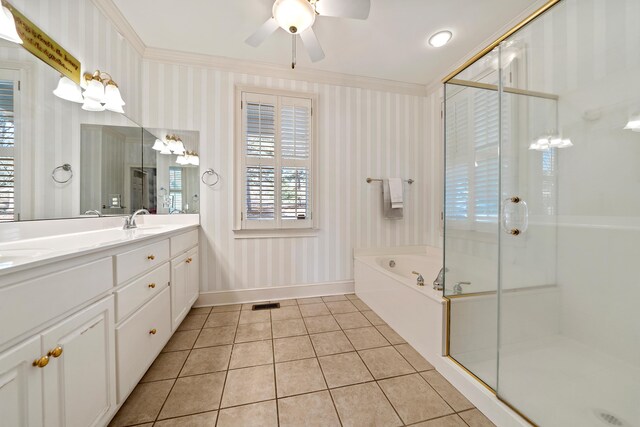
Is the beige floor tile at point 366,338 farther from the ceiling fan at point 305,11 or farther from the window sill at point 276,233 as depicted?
the ceiling fan at point 305,11

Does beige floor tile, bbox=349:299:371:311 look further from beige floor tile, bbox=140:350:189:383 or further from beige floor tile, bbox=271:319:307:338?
beige floor tile, bbox=140:350:189:383

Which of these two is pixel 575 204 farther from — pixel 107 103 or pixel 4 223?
pixel 107 103

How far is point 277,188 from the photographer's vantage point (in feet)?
7.84

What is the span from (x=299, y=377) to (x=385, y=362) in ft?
1.88

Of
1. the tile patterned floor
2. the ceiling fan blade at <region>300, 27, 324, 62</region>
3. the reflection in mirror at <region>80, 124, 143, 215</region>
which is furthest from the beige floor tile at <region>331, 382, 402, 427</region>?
the ceiling fan blade at <region>300, 27, 324, 62</region>

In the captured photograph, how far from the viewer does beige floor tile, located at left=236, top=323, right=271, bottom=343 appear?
1714mm

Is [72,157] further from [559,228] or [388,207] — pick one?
[559,228]

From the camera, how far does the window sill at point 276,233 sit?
2.35 meters

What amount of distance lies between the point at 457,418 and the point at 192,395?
1361 mm

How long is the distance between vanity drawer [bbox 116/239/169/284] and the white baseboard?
0.99 metres

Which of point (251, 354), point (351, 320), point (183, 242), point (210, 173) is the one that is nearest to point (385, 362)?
point (351, 320)

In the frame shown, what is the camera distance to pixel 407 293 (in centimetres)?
171

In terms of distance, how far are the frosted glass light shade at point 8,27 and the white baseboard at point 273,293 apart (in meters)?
2.08

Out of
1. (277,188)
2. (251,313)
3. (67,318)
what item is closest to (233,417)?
(67,318)
